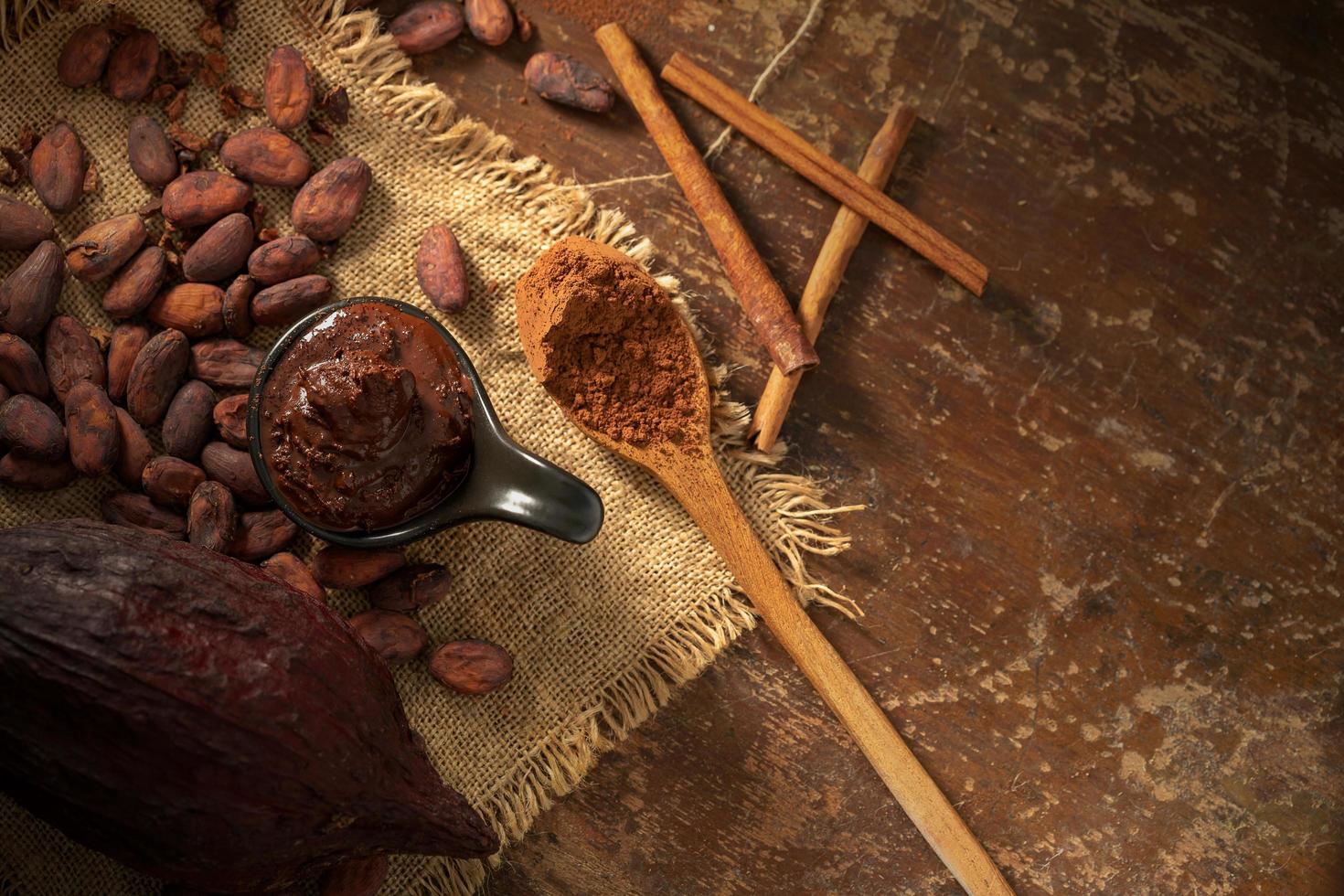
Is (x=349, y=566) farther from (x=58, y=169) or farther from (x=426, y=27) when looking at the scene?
(x=426, y=27)

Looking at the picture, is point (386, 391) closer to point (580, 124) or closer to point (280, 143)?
point (280, 143)

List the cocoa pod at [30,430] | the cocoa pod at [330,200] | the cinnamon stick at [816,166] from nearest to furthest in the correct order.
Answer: the cocoa pod at [30,430] → the cocoa pod at [330,200] → the cinnamon stick at [816,166]

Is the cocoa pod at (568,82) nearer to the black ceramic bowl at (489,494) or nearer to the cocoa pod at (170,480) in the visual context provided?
the black ceramic bowl at (489,494)

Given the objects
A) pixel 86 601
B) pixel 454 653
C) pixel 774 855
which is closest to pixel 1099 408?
pixel 774 855

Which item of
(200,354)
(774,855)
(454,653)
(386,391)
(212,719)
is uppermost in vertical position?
(386,391)

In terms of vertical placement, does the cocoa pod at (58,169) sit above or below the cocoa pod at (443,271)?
below

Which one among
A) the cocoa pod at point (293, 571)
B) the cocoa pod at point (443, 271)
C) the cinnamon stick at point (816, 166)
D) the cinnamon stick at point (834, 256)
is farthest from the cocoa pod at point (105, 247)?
the cinnamon stick at point (834, 256)
